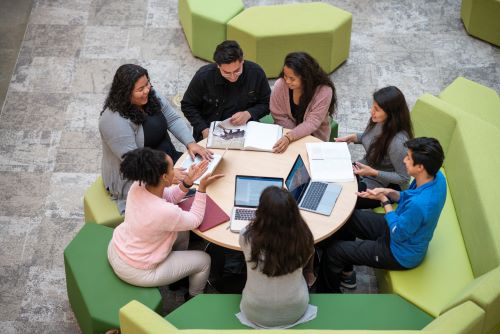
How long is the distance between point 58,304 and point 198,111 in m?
1.80

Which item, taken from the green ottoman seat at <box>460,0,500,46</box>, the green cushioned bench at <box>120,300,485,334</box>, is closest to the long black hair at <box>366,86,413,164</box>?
the green cushioned bench at <box>120,300,485,334</box>

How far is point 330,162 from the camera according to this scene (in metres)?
4.94

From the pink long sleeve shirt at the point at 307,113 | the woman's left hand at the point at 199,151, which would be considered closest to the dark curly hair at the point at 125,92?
the woman's left hand at the point at 199,151

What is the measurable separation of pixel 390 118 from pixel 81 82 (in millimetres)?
3481

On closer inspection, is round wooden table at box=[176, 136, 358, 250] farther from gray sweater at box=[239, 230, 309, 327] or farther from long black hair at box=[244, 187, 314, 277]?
long black hair at box=[244, 187, 314, 277]

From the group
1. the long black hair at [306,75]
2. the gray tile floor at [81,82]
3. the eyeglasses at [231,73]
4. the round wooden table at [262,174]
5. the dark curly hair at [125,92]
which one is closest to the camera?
the round wooden table at [262,174]

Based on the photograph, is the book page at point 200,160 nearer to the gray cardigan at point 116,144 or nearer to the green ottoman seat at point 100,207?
the gray cardigan at point 116,144

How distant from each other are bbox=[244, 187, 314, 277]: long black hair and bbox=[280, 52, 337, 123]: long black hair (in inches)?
62.3

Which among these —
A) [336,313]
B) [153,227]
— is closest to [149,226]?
[153,227]

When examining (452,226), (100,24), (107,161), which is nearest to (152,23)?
(100,24)

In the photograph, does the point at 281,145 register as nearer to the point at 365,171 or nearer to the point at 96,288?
the point at 365,171

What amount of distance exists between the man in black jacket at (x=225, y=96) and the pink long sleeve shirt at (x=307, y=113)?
0.15 m

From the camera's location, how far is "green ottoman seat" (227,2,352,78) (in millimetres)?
6680

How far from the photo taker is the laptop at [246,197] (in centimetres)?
444
